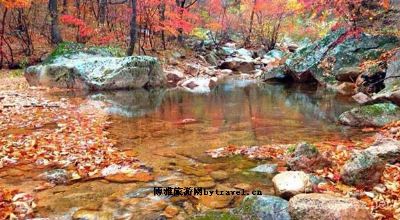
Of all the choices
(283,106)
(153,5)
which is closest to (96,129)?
(283,106)

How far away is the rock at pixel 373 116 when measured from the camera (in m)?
8.34

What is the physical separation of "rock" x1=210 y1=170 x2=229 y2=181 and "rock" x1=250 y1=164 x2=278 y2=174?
0.42 m

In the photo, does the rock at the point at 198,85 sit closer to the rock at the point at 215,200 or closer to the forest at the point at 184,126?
the forest at the point at 184,126

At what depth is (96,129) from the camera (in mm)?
8430

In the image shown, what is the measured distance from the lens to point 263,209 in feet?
12.3

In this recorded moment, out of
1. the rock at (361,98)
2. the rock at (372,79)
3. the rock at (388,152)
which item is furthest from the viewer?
the rock at (372,79)

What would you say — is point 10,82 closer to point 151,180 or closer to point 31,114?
point 31,114

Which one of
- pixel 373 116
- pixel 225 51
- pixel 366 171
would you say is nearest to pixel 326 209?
pixel 366 171

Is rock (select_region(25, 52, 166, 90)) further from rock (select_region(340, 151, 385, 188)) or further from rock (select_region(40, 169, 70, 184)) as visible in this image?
rock (select_region(340, 151, 385, 188))

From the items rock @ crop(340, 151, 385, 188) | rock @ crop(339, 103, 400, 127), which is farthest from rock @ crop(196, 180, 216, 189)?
rock @ crop(339, 103, 400, 127)

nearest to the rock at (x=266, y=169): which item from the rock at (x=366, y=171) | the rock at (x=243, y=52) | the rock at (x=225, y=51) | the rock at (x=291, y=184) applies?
the rock at (x=291, y=184)

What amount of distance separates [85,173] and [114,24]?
74.1 ft

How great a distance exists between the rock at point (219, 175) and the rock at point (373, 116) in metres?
4.40

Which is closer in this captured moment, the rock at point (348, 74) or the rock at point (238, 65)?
the rock at point (348, 74)
